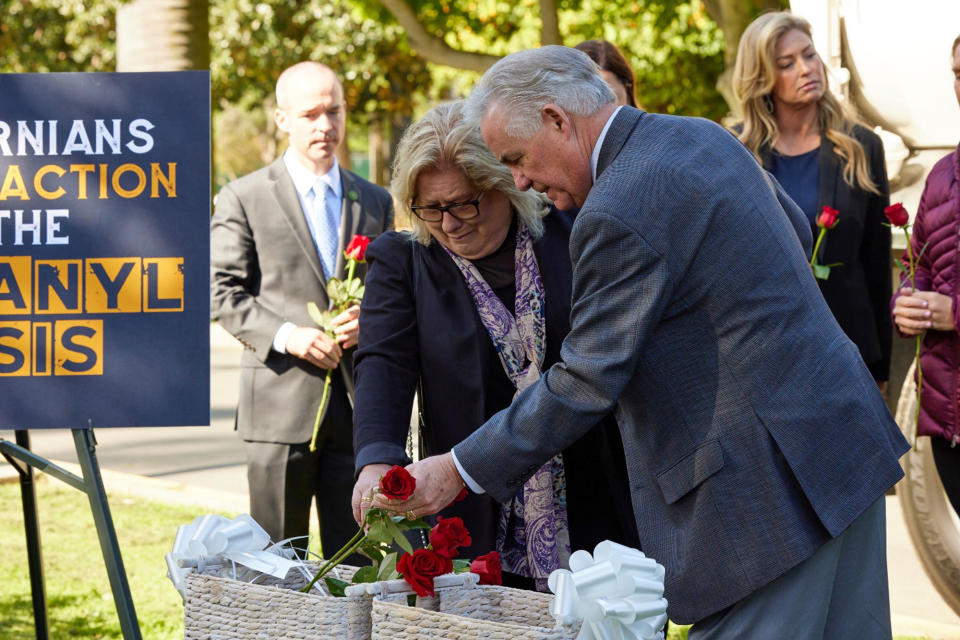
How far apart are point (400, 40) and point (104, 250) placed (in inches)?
552

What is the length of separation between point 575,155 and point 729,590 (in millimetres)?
893

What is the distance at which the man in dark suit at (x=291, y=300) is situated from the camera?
4.54 m

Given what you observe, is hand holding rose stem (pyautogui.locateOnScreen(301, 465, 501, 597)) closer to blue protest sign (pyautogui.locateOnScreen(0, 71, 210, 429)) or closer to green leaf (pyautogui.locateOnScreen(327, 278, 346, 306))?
blue protest sign (pyautogui.locateOnScreen(0, 71, 210, 429))

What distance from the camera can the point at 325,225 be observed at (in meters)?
4.70

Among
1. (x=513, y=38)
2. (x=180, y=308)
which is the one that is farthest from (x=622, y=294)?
(x=513, y=38)

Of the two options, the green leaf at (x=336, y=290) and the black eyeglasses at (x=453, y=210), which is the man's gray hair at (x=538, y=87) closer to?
the black eyeglasses at (x=453, y=210)

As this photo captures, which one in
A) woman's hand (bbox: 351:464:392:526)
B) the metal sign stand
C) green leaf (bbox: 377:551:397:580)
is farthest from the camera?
the metal sign stand

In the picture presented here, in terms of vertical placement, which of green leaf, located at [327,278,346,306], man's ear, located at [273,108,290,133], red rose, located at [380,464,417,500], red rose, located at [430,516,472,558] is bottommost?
green leaf, located at [327,278,346,306]

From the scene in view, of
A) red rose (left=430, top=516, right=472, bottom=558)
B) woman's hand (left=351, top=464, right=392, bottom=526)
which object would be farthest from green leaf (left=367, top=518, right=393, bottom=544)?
woman's hand (left=351, top=464, right=392, bottom=526)

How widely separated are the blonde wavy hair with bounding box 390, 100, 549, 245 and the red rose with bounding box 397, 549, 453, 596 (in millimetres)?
1042

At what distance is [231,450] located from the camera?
9602mm

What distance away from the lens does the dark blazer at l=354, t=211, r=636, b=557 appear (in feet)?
9.37

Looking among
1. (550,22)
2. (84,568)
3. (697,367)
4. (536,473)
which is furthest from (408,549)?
(550,22)

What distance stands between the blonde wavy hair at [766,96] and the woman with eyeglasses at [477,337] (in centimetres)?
172
